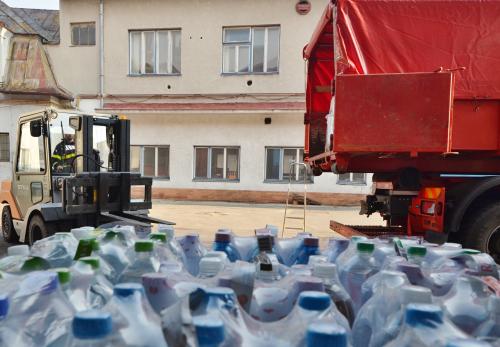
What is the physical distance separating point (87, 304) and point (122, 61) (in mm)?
14205

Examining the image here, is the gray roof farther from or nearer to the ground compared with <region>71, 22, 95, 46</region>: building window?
farther from the ground

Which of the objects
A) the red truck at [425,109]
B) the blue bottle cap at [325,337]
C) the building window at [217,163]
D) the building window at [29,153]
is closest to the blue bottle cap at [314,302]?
the blue bottle cap at [325,337]

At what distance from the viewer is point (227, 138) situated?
13.8 meters

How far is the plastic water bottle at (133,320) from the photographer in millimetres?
998

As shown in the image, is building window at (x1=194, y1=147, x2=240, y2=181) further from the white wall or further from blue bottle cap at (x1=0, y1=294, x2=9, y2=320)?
blue bottle cap at (x1=0, y1=294, x2=9, y2=320)

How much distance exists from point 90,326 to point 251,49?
45.1ft

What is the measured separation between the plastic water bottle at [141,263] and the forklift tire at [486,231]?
422 cm

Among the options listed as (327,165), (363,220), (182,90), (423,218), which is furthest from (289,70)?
(423,218)

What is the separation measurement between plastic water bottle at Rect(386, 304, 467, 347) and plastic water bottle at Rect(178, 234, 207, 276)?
120 centimetres

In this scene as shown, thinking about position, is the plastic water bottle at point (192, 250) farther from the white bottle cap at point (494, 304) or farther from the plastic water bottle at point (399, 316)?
the white bottle cap at point (494, 304)

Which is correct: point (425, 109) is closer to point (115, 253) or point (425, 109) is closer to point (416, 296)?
point (416, 296)

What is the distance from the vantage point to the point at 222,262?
1627 millimetres

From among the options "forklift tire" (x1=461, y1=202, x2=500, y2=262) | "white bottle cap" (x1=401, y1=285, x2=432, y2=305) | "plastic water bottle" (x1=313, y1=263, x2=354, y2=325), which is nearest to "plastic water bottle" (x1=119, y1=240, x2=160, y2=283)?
"plastic water bottle" (x1=313, y1=263, x2=354, y2=325)

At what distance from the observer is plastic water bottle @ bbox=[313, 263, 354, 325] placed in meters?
1.47
